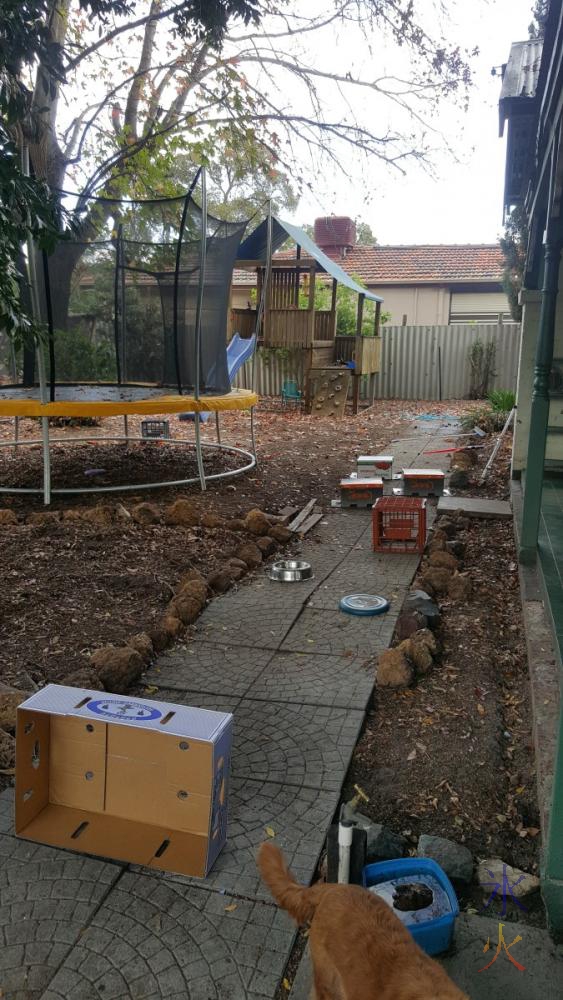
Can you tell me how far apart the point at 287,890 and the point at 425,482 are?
5.47m

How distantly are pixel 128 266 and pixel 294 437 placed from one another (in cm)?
432

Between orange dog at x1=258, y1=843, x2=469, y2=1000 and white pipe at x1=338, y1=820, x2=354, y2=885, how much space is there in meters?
0.23

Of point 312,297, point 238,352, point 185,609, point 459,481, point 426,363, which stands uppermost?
point 312,297

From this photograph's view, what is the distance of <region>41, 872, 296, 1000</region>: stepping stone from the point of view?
1.73m

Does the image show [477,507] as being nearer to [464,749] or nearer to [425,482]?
[425,482]

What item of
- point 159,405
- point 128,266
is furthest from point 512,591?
point 128,266

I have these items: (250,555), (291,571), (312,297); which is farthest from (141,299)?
(312,297)

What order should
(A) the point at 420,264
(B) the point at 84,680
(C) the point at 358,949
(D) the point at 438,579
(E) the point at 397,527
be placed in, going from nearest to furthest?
(C) the point at 358,949 < (B) the point at 84,680 < (D) the point at 438,579 < (E) the point at 397,527 < (A) the point at 420,264

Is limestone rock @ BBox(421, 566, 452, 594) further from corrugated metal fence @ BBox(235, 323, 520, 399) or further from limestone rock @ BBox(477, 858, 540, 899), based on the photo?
corrugated metal fence @ BBox(235, 323, 520, 399)

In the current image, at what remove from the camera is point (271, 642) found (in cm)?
375

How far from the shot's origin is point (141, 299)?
24.4ft

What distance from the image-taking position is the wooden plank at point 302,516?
6.00 metres

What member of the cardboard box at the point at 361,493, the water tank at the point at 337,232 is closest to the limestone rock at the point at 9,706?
the cardboard box at the point at 361,493

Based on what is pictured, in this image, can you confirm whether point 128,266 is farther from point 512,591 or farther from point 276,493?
point 512,591
